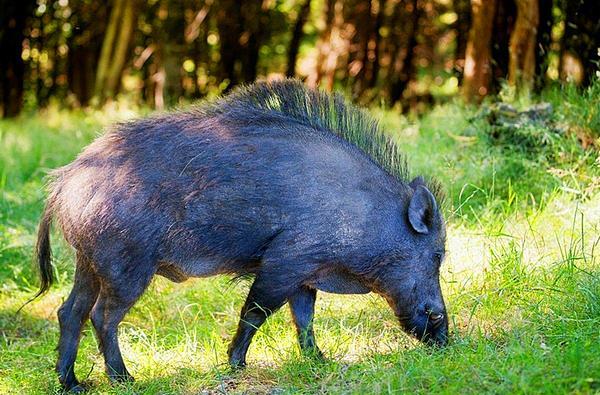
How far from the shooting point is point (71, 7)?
56.9 feet

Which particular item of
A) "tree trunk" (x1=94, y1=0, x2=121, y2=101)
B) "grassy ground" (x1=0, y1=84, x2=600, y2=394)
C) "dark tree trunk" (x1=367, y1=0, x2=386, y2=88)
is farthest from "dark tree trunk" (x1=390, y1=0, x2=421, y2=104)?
"grassy ground" (x1=0, y1=84, x2=600, y2=394)

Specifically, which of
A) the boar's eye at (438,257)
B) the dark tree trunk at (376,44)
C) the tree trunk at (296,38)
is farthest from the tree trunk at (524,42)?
the tree trunk at (296,38)

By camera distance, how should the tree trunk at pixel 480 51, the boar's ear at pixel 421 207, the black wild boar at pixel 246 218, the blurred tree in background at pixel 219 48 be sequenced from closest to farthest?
the black wild boar at pixel 246 218
the boar's ear at pixel 421 207
the tree trunk at pixel 480 51
the blurred tree in background at pixel 219 48

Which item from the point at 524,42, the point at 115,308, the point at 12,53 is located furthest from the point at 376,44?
the point at 115,308

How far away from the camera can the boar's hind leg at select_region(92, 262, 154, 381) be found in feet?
16.3

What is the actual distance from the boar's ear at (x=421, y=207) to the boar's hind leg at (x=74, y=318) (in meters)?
1.91

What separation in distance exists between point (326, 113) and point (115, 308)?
Result: 1.70 meters

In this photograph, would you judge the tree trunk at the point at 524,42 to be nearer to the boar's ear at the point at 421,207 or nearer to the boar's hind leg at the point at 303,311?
the boar's ear at the point at 421,207

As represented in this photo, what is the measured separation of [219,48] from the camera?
1795 cm

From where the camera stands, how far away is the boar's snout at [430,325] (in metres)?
5.22

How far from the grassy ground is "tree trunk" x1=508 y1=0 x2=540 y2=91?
1.02m

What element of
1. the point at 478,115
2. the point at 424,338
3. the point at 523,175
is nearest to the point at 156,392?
the point at 424,338

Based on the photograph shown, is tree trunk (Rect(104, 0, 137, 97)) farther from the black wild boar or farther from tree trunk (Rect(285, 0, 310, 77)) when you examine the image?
the black wild boar

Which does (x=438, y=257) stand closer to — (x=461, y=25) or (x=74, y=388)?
(x=74, y=388)
